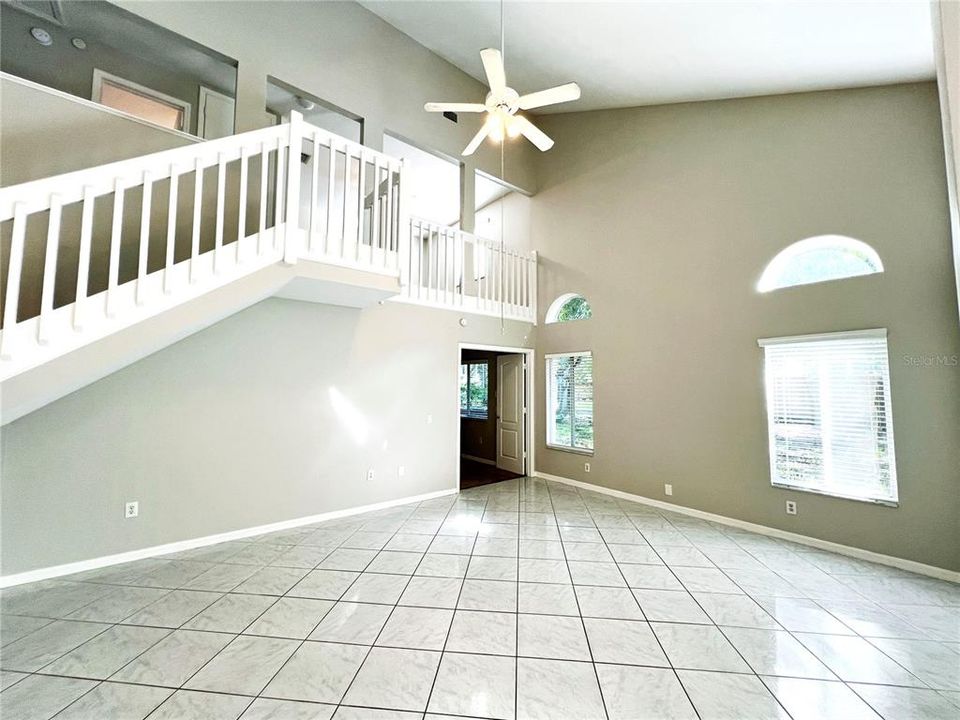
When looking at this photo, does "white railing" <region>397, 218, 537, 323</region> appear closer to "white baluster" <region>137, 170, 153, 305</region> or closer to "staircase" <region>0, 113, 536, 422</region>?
"staircase" <region>0, 113, 536, 422</region>

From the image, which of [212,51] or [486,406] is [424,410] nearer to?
[486,406]

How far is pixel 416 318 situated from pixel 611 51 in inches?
146

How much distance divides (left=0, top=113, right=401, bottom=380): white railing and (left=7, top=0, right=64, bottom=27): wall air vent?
2146mm

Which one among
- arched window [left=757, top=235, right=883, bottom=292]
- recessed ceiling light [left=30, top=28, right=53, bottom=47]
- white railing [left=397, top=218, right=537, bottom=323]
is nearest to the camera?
arched window [left=757, top=235, right=883, bottom=292]

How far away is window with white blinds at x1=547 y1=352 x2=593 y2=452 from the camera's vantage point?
5871 mm

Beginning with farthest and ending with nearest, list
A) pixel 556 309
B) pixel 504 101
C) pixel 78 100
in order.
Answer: pixel 556 309, pixel 504 101, pixel 78 100

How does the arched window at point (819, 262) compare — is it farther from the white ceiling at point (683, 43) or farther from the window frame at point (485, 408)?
the window frame at point (485, 408)

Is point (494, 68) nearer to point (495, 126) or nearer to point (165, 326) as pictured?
point (495, 126)

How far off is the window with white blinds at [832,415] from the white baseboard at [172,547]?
426 cm

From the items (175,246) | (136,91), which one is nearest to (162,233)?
(175,246)

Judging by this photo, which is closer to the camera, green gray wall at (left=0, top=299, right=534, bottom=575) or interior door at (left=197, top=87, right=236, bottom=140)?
green gray wall at (left=0, top=299, right=534, bottom=575)

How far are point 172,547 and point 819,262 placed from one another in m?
6.53

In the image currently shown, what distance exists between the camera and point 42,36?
12.9 ft

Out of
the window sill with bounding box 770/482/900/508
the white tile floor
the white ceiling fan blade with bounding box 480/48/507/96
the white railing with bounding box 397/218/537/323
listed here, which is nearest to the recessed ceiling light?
the white railing with bounding box 397/218/537/323
